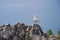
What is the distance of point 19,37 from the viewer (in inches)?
204

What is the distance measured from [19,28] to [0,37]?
80 cm

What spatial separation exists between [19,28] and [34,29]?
1.43ft

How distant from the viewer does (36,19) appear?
22.1ft

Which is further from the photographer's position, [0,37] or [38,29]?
[38,29]

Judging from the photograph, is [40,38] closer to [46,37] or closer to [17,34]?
[46,37]

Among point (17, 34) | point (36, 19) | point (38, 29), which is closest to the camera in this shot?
point (17, 34)

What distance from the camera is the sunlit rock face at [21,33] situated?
16.5 ft

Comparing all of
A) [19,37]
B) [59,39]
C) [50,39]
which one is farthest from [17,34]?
[59,39]

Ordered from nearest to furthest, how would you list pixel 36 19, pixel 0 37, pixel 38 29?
pixel 0 37
pixel 38 29
pixel 36 19

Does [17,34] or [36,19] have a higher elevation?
[36,19]

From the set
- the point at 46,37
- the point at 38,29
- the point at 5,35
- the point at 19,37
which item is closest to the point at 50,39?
the point at 46,37

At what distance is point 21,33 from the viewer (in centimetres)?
544

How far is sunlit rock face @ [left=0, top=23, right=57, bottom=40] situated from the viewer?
5.04 metres

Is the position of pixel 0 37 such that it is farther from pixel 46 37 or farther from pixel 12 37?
pixel 46 37
